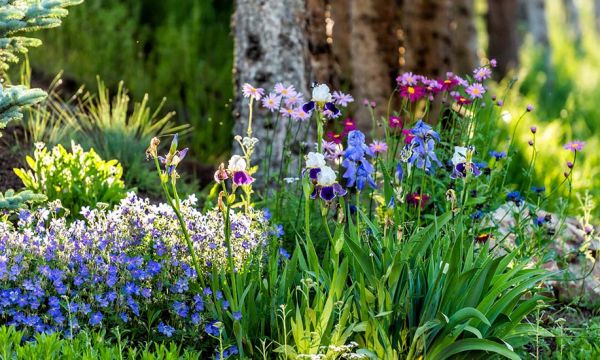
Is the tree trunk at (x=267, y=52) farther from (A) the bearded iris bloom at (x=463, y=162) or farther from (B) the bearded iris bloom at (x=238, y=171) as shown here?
(B) the bearded iris bloom at (x=238, y=171)

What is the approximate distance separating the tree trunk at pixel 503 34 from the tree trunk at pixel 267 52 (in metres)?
9.21

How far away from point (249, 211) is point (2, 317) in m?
1.26

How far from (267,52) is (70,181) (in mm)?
1927

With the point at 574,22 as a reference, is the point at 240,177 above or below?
above

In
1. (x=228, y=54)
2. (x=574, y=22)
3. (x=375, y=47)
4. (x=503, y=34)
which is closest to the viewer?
(x=375, y=47)

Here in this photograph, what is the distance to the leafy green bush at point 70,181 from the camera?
5.46 meters

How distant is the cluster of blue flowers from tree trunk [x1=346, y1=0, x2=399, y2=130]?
5.32 metres

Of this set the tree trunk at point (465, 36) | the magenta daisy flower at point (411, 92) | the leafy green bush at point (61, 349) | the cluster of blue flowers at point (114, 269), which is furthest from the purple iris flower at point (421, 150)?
the tree trunk at point (465, 36)

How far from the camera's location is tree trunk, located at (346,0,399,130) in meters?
9.55

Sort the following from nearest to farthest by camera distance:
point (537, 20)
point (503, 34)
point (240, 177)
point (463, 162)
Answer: point (240, 177), point (463, 162), point (503, 34), point (537, 20)

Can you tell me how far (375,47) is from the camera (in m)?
9.59

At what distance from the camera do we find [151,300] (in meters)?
4.16

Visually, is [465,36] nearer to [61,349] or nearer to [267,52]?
[267,52]

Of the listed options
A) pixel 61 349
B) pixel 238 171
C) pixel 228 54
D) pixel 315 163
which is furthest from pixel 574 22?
pixel 61 349
